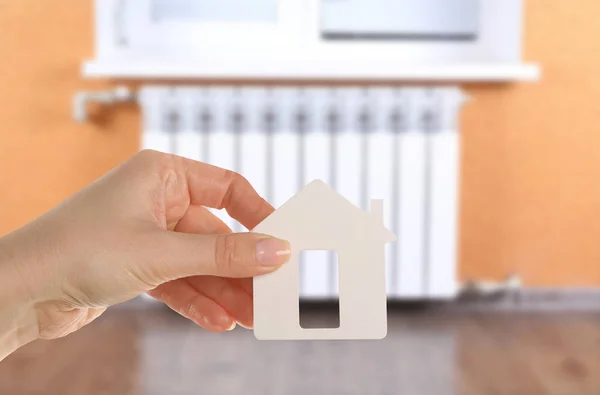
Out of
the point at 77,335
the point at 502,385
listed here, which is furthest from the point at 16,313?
the point at 77,335

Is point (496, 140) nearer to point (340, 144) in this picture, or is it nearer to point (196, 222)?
point (340, 144)

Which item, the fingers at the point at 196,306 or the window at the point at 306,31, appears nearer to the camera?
the fingers at the point at 196,306

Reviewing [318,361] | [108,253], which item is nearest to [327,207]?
[108,253]

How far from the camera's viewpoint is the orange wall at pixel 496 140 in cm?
237

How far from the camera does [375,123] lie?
2213 mm

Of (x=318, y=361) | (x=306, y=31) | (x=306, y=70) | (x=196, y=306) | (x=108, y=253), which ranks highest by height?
(x=306, y=31)

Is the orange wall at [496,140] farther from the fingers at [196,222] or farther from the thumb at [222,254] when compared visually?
the thumb at [222,254]

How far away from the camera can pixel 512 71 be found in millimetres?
2252

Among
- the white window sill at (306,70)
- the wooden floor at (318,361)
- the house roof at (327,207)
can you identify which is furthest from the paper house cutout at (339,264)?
the white window sill at (306,70)

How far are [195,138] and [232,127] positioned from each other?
13 cm

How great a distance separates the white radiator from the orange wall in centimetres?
24

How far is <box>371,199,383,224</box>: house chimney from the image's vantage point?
0.59 meters

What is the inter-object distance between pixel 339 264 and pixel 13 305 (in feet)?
1.02

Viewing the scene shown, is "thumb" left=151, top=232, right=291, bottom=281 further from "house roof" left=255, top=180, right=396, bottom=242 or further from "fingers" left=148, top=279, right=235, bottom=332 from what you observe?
"fingers" left=148, top=279, right=235, bottom=332
